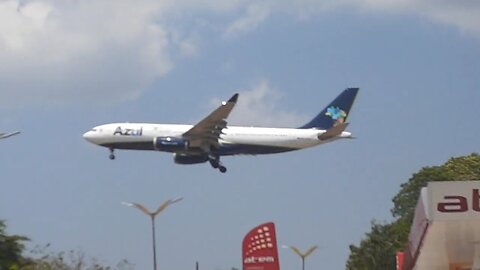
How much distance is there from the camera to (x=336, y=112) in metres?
108

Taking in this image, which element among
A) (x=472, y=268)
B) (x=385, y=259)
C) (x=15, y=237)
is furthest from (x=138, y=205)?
(x=472, y=268)

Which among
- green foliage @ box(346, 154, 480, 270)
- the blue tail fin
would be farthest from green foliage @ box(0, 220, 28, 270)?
the blue tail fin

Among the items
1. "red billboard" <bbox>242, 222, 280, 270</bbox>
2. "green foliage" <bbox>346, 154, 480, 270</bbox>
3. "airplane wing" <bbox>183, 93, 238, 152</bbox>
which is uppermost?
"airplane wing" <bbox>183, 93, 238, 152</bbox>

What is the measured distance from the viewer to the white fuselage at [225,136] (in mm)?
99688

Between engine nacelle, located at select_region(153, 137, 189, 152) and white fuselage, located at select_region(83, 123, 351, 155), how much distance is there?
70 centimetres

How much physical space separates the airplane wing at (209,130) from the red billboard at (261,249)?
68.9m

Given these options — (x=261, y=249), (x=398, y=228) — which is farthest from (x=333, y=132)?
(x=261, y=249)

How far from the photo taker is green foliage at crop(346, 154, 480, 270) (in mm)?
90625

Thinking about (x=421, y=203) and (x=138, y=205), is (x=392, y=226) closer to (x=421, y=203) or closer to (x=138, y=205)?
(x=138, y=205)

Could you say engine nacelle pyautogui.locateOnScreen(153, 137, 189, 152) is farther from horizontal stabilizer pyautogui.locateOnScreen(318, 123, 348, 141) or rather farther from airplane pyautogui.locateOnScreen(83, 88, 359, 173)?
horizontal stabilizer pyautogui.locateOnScreen(318, 123, 348, 141)

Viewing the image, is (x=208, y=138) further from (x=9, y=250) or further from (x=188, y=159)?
(x=9, y=250)

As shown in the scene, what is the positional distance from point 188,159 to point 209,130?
3.22m

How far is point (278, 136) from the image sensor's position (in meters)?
101

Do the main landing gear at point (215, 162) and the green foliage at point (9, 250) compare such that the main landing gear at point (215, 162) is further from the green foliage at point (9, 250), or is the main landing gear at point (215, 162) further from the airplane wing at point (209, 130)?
the green foliage at point (9, 250)
